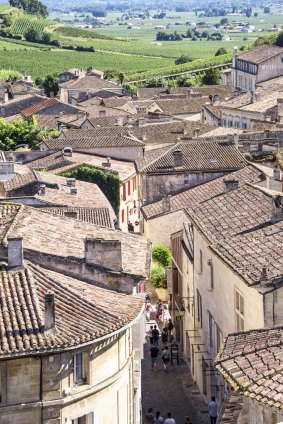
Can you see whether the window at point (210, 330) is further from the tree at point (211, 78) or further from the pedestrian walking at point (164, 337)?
the tree at point (211, 78)

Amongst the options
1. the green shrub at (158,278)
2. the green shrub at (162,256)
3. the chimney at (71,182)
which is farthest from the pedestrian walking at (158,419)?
the chimney at (71,182)

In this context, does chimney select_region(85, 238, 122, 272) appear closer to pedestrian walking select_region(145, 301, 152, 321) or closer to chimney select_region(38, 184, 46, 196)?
pedestrian walking select_region(145, 301, 152, 321)

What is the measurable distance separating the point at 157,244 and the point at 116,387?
2948 cm

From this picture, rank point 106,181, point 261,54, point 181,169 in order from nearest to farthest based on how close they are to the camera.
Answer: point 181,169
point 106,181
point 261,54

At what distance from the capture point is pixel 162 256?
2156 inches

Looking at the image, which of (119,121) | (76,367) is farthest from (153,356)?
(119,121)

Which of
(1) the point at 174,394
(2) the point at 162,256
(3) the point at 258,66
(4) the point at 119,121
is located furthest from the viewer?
(3) the point at 258,66

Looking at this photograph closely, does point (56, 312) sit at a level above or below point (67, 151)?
above

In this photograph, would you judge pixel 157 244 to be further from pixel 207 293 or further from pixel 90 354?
pixel 90 354

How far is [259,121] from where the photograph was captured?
308 ft

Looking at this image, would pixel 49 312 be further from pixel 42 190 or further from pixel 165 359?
pixel 42 190

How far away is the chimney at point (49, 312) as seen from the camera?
987 inches

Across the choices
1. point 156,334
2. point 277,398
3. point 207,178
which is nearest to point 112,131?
point 207,178

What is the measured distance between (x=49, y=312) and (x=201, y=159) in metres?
41.0
